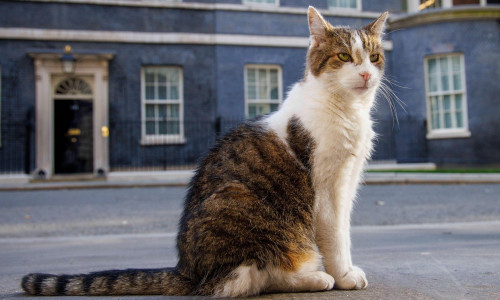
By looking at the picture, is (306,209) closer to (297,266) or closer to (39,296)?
(297,266)

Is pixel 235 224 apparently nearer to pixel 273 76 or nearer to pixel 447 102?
pixel 273 76

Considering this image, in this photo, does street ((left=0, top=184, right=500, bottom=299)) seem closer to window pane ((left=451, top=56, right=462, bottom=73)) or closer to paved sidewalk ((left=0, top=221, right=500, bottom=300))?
paved sidewalk ((left=0, top=221, right=500, bottom=300))

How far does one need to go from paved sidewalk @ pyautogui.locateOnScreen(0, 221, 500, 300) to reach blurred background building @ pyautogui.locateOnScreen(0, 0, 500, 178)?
9545mm

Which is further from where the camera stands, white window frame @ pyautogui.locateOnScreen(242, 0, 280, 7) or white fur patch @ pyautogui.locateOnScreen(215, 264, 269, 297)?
white window frame @ pyautogui.locateOnScreen(242, 0, 280, 7)

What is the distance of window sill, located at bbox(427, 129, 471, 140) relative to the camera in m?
16.6

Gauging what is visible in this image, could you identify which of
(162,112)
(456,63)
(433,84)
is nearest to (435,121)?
(433,84)

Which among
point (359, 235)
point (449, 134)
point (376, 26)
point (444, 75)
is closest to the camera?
point (376, 26)

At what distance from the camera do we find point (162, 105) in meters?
15.6

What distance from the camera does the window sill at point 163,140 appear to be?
15.1 m

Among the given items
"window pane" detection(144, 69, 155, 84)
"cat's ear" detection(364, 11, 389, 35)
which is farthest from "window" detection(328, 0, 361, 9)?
"cat's ear" detection(364, 11, 389, 35)

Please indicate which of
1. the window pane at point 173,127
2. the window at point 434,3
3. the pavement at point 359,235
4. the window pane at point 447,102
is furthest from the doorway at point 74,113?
the window pane at point 447,102

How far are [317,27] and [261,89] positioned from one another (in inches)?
548

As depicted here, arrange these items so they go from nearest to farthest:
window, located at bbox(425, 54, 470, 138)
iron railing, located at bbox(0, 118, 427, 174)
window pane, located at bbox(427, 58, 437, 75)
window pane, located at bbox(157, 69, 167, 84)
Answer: iron railing, located at bbox(0, 118, 427, 174) → window pane, located at bbox(157, 69, 167, 84) → window, located at bbox(425, 54, 470, 138) → window pane, located at bbox(427, 58, 437, 75)

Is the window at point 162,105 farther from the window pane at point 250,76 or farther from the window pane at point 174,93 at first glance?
the window pane at point 250,76
